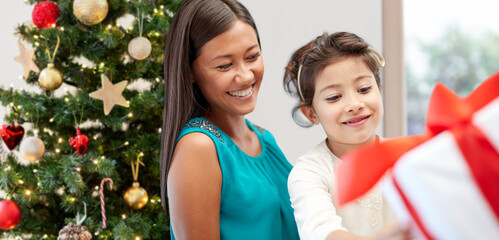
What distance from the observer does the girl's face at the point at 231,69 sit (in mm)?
1434

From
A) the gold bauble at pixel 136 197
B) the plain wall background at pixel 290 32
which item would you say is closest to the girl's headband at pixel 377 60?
the gold bauble at pixel 136 197

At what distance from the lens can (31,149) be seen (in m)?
2.12

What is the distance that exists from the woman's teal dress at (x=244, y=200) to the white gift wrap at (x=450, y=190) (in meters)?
0.95

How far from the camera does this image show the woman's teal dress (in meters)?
1.42

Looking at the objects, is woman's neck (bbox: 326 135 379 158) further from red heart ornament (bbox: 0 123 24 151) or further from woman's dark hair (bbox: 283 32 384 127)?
red heart ornament (bbox: 0 123 24 151)

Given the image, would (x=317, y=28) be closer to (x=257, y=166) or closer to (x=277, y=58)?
(x=277, y=58)

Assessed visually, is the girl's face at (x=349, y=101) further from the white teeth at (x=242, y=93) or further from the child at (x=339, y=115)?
the white teeth at (x=242, y=93)

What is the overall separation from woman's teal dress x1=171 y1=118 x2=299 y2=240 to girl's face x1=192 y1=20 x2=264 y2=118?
0.09 metres

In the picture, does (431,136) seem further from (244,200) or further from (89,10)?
(89,10)

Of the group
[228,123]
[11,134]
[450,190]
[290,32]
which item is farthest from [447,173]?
[290,32]

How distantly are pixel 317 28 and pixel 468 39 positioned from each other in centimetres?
94

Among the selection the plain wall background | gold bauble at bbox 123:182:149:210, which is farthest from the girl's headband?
the plain wall background

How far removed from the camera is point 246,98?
1.50m

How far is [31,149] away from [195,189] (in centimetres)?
108
